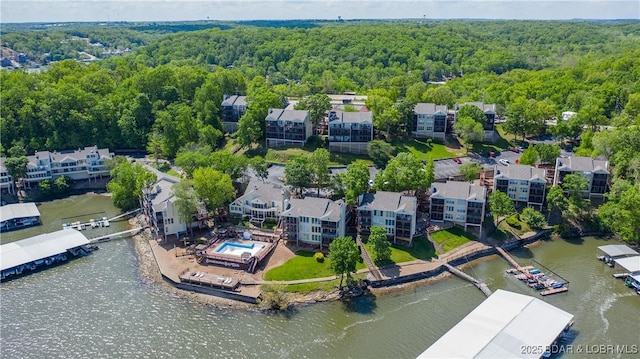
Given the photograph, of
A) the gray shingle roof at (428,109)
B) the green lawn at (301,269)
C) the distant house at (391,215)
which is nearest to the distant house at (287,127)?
the gray shingle roof at (428,109)

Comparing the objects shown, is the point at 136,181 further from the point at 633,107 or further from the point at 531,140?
the point at 633,107

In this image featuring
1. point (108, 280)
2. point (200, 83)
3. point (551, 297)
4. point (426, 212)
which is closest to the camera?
point (551, 297)

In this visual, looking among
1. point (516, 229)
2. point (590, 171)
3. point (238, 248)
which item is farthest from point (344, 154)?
point (590, 171)

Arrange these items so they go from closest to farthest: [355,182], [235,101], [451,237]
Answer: [451,237], [355,182], [235,101]

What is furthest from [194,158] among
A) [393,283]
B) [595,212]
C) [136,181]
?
[595,212]

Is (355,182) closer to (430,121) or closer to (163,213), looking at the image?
(163,213)

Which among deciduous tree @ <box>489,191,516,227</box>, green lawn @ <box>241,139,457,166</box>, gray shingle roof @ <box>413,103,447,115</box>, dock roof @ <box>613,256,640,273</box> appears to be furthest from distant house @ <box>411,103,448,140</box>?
A: dock roof @ <box>613,256,640,273</box>

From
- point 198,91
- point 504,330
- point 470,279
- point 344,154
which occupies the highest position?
point 198,91
